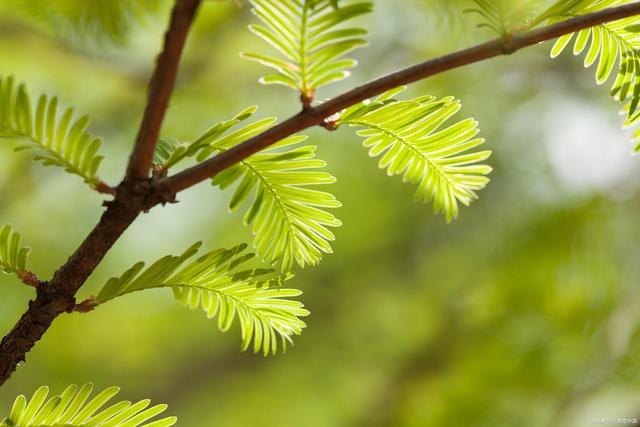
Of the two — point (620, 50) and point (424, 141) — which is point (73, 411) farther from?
point (620, 50)

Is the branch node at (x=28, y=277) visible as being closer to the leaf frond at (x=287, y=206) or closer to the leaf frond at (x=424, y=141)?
the leaf frond at (x=287, y=206)

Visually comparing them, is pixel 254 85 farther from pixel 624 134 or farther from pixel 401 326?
pixel 624 134

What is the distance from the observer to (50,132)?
455 millimetres

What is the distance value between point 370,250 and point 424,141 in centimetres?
147

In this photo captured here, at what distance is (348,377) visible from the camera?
6.42 feet

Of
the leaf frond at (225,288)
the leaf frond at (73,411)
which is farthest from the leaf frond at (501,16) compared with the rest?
the leaf frond at (73,411)

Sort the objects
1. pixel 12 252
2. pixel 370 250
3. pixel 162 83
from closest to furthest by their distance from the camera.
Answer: pixel 162 83, pixel 12 252, pixel 370 250

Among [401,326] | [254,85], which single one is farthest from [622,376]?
[254,85]

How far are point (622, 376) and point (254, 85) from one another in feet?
3.92

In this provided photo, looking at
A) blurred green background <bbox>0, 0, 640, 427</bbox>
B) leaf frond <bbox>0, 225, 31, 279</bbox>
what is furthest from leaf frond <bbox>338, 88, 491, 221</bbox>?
blurred green background <bbox>0, 0, 640, 427</bbox>

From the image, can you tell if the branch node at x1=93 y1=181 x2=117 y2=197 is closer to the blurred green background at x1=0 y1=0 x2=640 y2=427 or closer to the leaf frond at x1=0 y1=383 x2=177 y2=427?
the leaf frond at x1=0 y1=383 x2=177 y2=427

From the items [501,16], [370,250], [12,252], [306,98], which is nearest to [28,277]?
[12,252]

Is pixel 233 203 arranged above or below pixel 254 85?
below

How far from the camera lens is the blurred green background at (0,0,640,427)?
1.58 m
